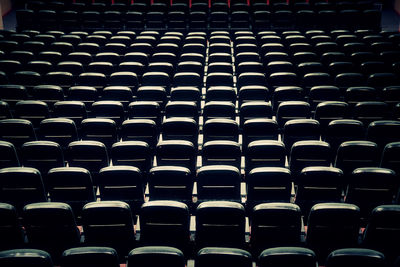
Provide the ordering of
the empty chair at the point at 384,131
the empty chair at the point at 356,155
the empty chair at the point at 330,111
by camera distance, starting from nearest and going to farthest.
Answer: the empty chair at the point at 356,155, the empty chair at the point at 384,131, the empty chair at the point at 330,111

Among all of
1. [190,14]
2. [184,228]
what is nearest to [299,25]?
[190,14]

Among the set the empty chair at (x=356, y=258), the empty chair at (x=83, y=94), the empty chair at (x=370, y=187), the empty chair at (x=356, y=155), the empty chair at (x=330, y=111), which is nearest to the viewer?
the empty chair at (x=356, y=258)

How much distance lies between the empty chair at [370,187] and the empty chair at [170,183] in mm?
1309

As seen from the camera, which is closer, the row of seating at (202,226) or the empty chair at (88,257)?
the empty chair at (88,257)

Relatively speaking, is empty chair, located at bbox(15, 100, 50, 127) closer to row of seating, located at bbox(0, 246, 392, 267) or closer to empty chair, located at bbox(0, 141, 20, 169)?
empty chair, located at bbox(0, 141, 20, 169)

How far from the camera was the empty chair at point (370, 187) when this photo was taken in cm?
299

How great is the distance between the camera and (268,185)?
3088 millimetres

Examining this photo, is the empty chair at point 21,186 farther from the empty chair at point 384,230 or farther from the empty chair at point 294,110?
the empty chair at point 294,110

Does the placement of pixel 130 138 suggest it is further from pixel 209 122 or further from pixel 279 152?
pixel 279 152

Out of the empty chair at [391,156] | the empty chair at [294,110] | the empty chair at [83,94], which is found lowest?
the empty chair at [391,156]

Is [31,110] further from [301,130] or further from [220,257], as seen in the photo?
[220,257]

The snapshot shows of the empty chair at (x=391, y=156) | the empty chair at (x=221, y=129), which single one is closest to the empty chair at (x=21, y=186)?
the empty chair at (x=221, y=129)

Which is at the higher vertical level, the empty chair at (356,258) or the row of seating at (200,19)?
the row of seating at (200,19)

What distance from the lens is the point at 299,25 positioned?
8.80m
